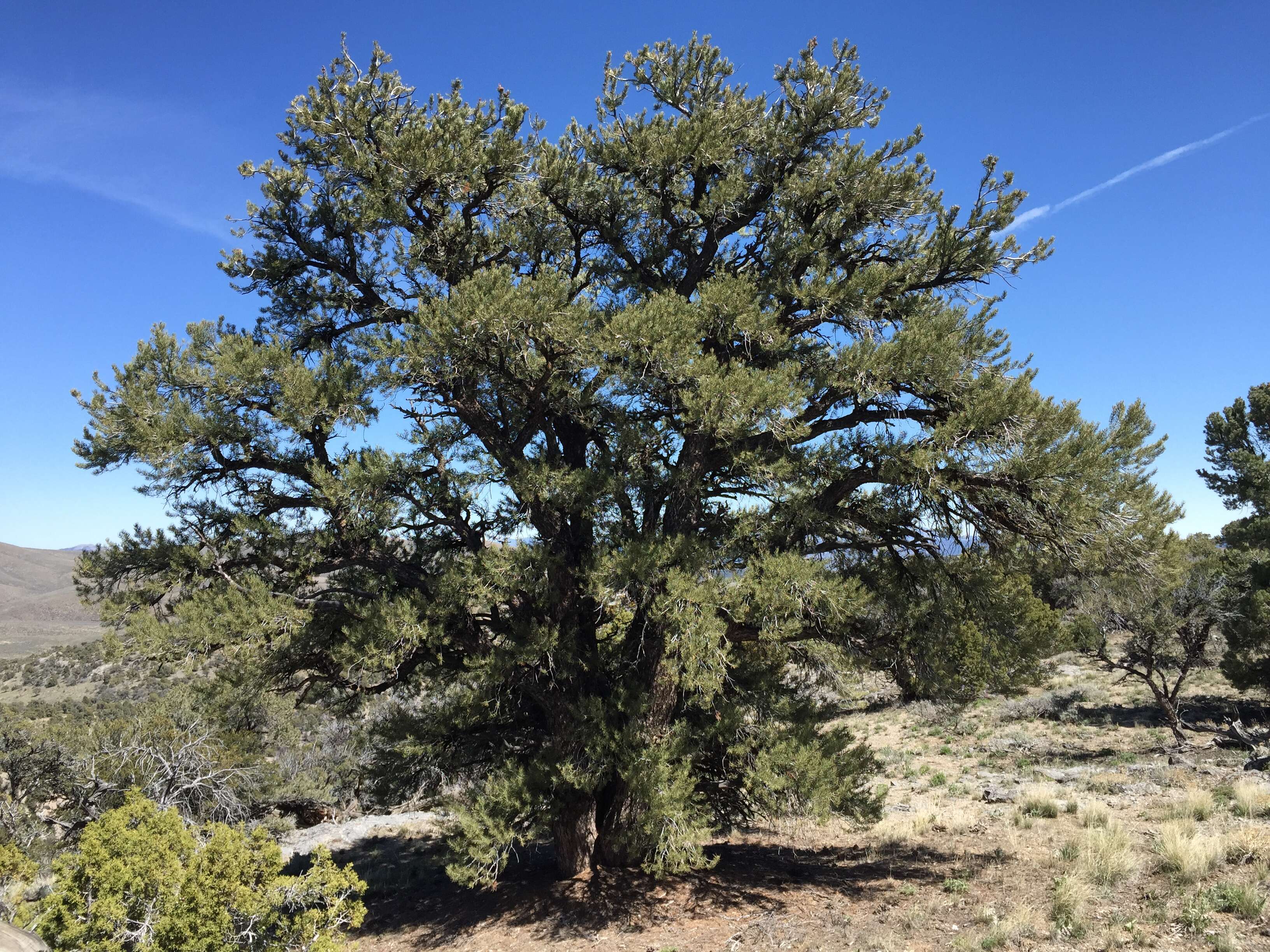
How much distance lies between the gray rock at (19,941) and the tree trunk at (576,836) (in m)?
5.03

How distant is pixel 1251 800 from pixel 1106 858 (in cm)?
404

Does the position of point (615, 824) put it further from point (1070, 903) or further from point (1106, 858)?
point (1106, 858)

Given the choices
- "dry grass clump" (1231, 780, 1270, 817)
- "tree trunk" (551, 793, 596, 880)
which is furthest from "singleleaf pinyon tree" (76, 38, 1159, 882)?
"dry grass clump" (1231, 780, 1270, 817)

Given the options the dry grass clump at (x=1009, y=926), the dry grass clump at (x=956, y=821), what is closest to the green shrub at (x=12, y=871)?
the dry grass clump at (x=1009, y=926)

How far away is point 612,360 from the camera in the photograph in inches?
299

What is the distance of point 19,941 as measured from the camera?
510cm

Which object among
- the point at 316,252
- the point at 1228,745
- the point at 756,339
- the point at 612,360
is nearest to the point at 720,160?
the point at 756,339

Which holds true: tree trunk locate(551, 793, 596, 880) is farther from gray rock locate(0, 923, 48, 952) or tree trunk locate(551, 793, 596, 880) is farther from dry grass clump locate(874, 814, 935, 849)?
gray rock locate(0, 923, 48, 952)

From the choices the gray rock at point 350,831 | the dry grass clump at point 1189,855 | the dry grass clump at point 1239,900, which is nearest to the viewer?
the dry grass clump at point 1239,900

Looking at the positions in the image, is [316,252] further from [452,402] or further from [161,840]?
[161,840]

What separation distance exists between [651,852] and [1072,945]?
3905mm

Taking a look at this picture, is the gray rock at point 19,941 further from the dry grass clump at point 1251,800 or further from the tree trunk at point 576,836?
the dry grass clump at point 1251,800

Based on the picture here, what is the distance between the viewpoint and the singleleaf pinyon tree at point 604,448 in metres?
7.10

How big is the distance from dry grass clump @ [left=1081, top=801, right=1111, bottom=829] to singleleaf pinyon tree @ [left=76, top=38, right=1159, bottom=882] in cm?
429
